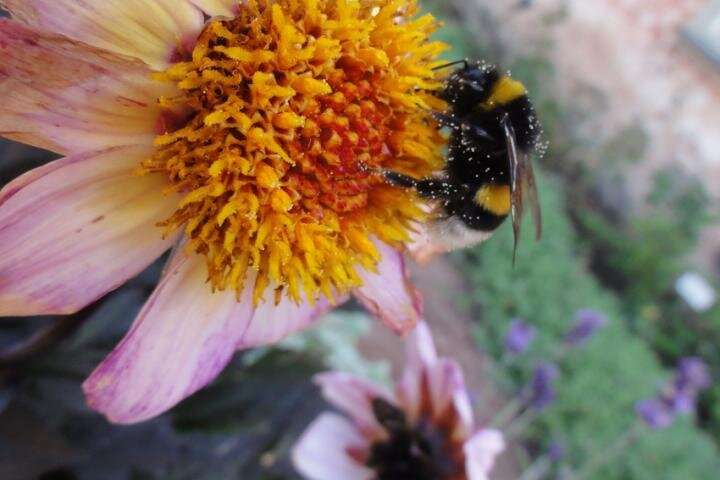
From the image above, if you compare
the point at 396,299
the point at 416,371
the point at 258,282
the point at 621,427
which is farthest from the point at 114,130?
the point at 621,427

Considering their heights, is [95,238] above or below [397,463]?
above

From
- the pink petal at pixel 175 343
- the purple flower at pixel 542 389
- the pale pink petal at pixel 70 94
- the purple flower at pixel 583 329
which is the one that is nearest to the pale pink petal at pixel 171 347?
the pink petal at pixel 175 343

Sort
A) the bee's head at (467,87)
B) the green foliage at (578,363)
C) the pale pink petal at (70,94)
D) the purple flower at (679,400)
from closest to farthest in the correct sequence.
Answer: the pale pink petal at (70,94), the bee's head at (467,87), the purple flower at (679,400), the green foliage at (578,363)

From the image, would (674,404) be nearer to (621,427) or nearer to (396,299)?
(396,299)

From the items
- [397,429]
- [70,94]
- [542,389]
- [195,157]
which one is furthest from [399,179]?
[542,389]

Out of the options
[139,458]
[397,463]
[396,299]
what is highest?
[396,299]

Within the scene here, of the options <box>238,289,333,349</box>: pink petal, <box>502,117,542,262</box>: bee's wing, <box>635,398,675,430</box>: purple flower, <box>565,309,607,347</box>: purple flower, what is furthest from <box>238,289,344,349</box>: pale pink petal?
<box>635,398,675,430</box>: purple flower

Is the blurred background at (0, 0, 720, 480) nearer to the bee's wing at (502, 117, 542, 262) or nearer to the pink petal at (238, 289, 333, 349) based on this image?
the pink petal at (238, 289, 333, 349)

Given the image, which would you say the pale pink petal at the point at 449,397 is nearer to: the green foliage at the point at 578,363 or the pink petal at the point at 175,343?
the pink petal at the point at 175,343
